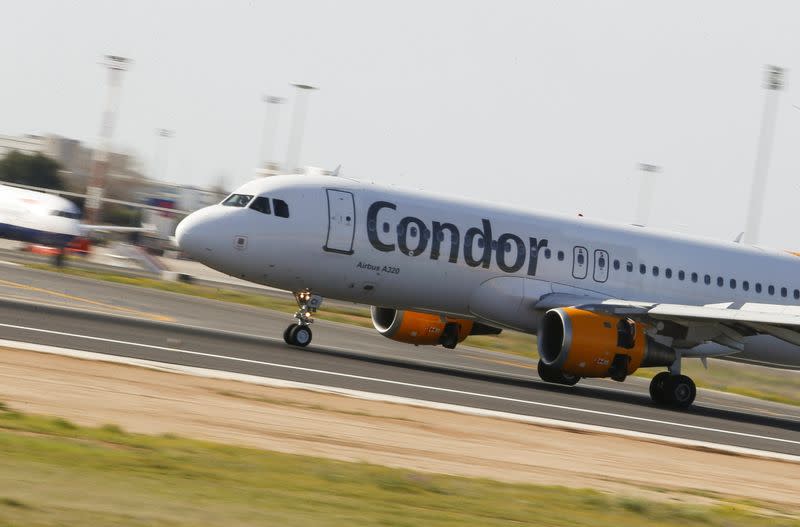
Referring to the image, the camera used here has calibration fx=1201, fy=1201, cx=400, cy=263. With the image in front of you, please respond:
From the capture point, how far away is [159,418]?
12.4m

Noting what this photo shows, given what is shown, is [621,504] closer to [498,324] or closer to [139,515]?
[139,515]

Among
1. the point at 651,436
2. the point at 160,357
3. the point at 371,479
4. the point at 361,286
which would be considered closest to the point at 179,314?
the point at 361,286

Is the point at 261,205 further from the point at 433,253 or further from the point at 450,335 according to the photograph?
the point at 450,335

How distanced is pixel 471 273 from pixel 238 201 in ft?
15.6

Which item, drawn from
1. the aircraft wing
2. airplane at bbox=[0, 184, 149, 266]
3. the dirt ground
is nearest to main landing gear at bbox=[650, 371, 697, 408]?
the aircraft wing

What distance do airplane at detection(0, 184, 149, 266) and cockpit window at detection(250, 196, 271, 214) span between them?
38.5m

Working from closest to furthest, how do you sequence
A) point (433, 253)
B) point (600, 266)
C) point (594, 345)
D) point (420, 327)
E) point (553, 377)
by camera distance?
point (594, 345), point (433, 253), point (553, 377), point (600, 266), point (420, 327)

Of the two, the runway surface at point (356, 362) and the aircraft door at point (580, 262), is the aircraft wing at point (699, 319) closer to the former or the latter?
the aircraft door at point (580, 262)

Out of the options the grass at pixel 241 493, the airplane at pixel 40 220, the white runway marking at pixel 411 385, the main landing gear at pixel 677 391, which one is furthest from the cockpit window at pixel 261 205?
the airplane at pixel 40 220

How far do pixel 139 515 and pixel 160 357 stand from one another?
1060cm

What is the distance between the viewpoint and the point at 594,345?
21922 mm

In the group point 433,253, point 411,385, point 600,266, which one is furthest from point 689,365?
point 411,385

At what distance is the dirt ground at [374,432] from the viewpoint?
11914 millimetres

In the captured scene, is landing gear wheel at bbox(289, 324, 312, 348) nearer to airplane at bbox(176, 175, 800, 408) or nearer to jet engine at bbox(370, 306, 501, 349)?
airplane at bbox(176, 175, 800, 408)
